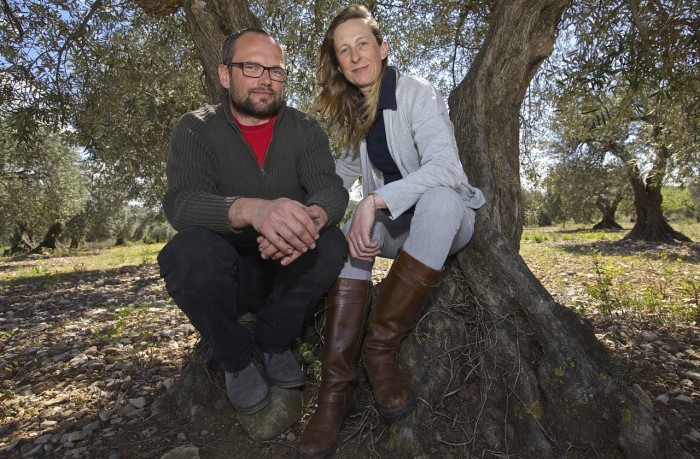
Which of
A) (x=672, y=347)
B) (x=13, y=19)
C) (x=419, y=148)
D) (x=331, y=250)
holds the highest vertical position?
(x=13, y=19)

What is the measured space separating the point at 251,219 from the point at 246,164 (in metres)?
0.75

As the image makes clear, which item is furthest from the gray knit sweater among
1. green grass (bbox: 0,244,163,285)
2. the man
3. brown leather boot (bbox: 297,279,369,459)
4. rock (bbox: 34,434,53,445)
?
green grass (bbox: 0,244,163,285)

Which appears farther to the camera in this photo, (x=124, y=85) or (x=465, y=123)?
(x=124, y=85)

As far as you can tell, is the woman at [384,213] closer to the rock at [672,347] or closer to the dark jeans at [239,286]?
the dark jeans at [239,286]

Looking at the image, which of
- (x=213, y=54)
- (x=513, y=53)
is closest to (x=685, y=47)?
(x=513, y=53)

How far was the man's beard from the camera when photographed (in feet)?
10.7

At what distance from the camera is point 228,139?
3180 mm

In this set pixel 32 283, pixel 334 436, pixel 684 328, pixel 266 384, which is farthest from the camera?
pixel 32 283

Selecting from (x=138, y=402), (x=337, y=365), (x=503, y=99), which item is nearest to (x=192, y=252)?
(x=337, y=365)

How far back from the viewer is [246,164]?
3201 millimetres

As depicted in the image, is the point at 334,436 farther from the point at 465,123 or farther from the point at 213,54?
the point at 213,54

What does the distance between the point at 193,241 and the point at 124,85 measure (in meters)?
4.74

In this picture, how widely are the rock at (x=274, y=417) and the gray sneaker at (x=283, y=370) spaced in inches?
2.3

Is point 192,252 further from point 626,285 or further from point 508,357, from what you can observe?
point 626,285
